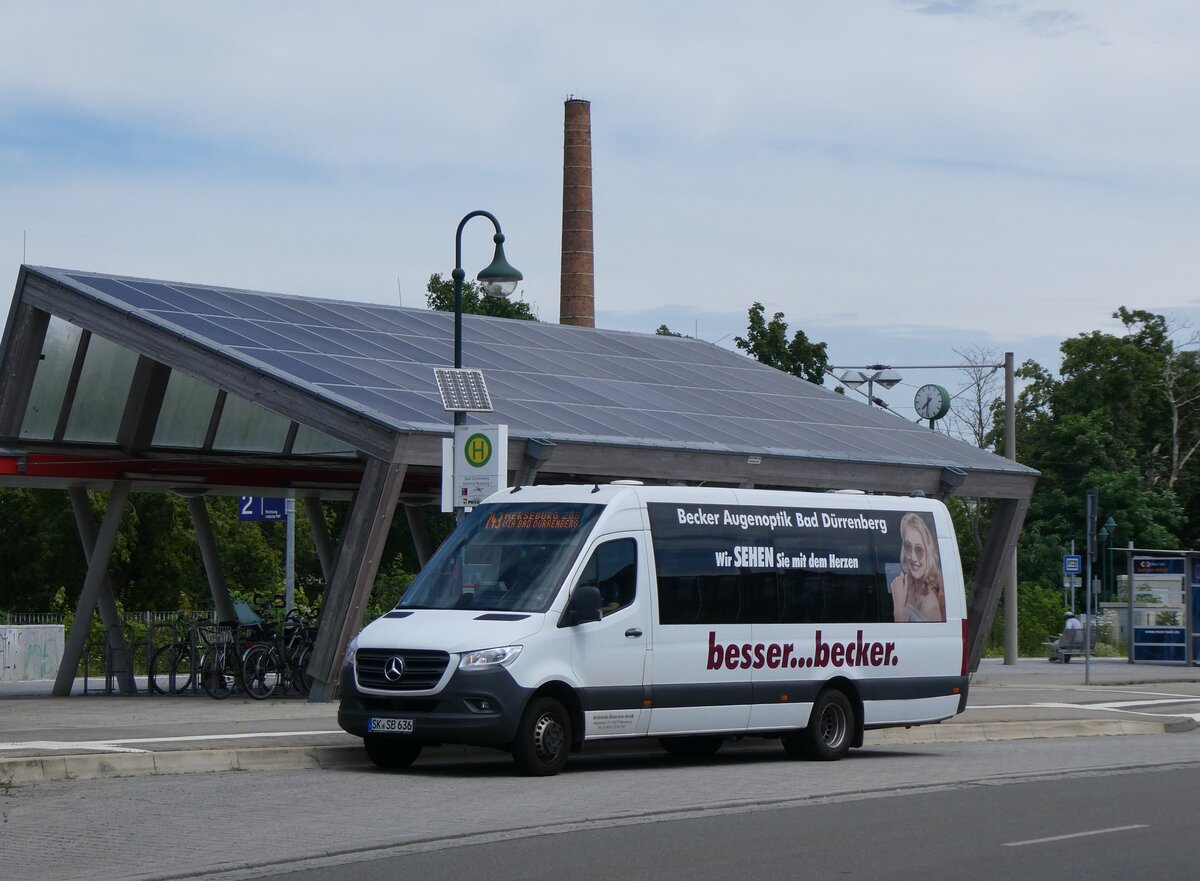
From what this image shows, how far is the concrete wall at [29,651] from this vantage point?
40312 millimetres

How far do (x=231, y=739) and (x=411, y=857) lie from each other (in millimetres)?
6482

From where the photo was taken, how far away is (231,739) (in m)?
16.7

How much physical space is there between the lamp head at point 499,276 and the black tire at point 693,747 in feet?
19.6

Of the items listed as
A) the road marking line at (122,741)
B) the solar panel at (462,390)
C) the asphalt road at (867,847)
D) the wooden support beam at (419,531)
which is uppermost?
the solar panel at (462,390)

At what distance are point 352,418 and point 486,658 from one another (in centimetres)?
802

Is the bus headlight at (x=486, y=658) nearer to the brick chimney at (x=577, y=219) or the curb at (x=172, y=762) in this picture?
the curb at (x=172, y=762)

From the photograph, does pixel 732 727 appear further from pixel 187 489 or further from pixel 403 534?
pixel 403 534

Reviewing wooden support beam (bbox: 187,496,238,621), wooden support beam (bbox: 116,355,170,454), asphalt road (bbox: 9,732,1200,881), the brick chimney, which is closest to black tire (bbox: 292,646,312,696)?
wooden support beam (bbox: 116,355,170,454)

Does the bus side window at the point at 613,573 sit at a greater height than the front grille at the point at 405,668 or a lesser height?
greater

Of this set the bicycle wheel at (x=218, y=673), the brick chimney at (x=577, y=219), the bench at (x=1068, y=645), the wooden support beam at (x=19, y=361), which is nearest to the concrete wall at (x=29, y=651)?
the wooden support beam at (x=19, y=361)

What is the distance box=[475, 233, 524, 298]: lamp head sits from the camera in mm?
21672

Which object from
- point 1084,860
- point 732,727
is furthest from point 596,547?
point 1084,860

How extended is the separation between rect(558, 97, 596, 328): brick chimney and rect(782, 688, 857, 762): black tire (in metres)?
35.1

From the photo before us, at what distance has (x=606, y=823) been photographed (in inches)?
489
